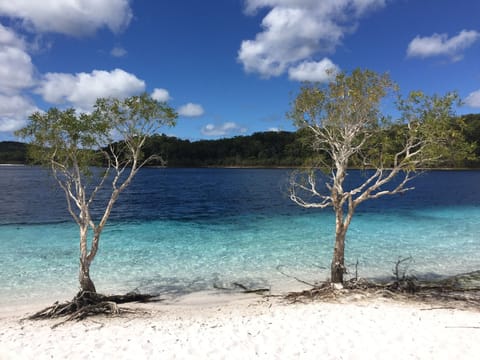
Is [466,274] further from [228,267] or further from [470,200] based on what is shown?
[470,200]

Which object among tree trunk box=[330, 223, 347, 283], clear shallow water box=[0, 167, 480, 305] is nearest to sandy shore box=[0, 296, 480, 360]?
tree trunk box=[330, 223, 347, 283]

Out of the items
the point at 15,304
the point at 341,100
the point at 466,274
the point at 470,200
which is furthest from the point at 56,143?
the point at 470,200

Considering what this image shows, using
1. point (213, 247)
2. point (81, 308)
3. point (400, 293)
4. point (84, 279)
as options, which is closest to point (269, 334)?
point (400, 293)

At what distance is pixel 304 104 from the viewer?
550 inches

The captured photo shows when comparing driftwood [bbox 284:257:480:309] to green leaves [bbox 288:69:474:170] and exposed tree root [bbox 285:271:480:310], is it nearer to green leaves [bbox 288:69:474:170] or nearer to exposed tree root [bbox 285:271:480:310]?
exposed tree root [bbox 285:271:480:310]

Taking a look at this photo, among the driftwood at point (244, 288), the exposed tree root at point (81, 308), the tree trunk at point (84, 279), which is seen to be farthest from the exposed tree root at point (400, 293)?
the tree trunk at point (84, 279)

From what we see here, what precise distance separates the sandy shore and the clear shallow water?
4523mm

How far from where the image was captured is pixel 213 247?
23.1 meters

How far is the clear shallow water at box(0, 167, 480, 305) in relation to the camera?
16688 mm

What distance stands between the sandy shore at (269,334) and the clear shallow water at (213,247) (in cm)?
452

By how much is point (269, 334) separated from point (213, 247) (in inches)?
546

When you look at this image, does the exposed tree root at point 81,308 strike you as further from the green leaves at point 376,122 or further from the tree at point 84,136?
the green leaves at point 376,122

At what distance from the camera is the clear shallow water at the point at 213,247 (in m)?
16.7

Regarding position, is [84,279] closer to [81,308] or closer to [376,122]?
[81,308]
